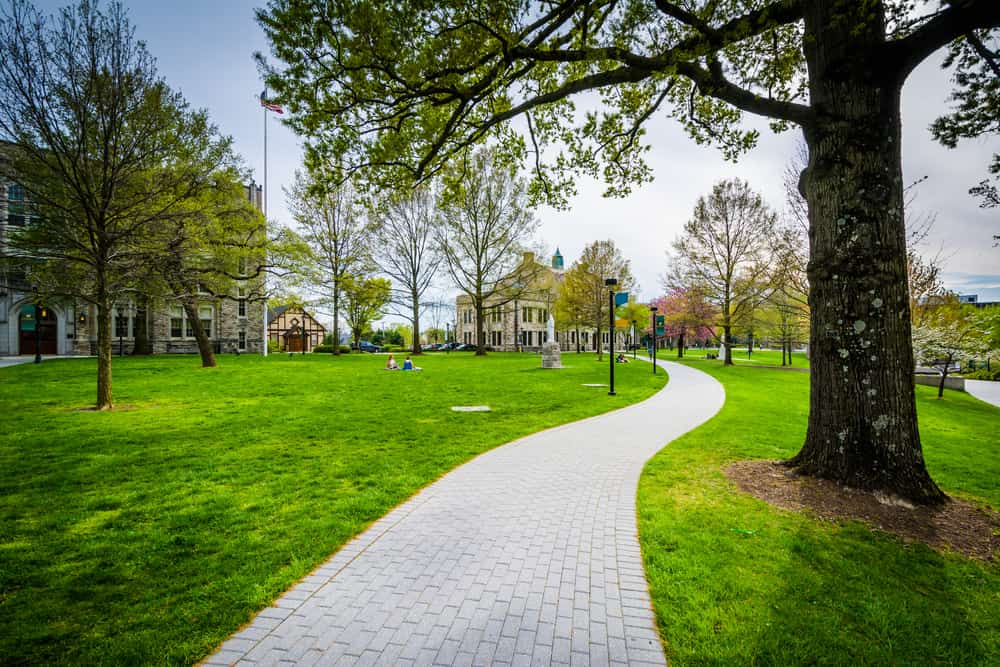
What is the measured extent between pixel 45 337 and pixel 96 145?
32.8m

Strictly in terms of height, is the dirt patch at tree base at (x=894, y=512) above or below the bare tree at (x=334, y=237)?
below

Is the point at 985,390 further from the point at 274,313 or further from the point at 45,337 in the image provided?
the point at 274,313

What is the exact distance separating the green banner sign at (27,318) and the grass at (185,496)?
26.0 m

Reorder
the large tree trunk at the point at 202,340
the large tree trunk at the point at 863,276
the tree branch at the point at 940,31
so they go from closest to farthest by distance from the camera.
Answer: the tree branch at the point at 940,31
the large tree trunk at the point at 863,276
the large tree trunk at the point at 202,340

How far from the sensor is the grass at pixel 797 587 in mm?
2586

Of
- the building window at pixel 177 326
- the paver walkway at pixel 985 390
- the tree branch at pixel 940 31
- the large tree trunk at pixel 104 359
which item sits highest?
the tree branch at pixel 940 31

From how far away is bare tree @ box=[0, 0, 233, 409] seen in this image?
9195 mm

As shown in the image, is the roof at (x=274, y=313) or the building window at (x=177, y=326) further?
the roof at (x=274, y=313)

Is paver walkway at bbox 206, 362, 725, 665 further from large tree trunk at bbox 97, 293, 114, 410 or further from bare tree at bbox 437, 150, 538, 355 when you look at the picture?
bare tree at bbox 437, 150, 538, 355

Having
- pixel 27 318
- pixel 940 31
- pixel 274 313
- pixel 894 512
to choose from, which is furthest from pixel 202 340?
pixel 274 313

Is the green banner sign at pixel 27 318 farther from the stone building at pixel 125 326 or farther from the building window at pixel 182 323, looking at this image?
the building window at pixel 182 323

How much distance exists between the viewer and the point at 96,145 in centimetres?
992

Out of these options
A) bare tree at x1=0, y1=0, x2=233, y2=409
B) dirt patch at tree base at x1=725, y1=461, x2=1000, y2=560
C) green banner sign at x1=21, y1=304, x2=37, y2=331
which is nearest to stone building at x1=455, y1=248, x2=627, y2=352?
green banner sign at x1=21, y1=304, x2=37, y2=331

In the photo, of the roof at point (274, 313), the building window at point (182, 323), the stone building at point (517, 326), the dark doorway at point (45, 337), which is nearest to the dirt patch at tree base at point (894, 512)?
the dark doorway at point (45, 337)
